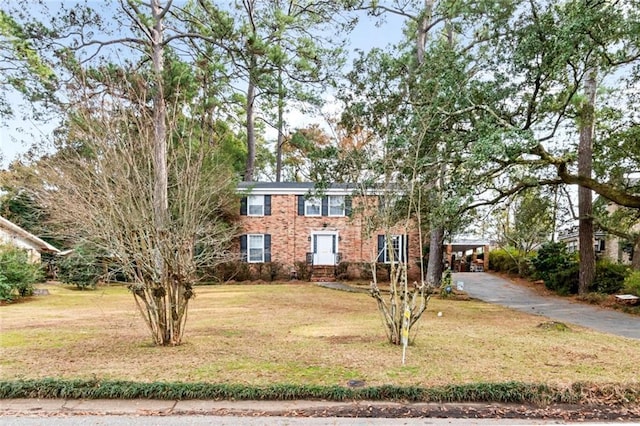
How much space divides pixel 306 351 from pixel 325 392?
1.91 m

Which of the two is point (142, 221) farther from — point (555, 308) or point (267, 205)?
point (267, 205)

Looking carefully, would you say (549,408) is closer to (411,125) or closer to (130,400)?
(130,400)

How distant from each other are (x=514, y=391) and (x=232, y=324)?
5961mm

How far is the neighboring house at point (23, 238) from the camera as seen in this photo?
66.3 feet

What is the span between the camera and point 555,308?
13.5 meters

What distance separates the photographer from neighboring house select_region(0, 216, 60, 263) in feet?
66.3

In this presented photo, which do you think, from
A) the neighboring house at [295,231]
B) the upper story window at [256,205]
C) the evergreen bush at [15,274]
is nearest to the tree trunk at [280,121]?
the neighboring house at [295,231]

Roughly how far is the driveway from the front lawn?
1083 mm

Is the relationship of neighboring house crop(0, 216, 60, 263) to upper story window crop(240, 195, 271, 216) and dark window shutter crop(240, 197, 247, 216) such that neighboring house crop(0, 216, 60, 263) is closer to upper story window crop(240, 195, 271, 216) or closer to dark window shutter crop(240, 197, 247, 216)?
dark window shutter crop(240, 197, 247, 216)

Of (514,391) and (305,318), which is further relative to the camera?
(305,318)

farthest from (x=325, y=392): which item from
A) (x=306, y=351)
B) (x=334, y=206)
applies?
(x=334, y=206)

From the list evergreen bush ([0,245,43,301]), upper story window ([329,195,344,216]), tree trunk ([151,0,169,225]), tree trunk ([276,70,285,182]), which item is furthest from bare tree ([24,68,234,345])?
upper story window ([329,195,344,216])

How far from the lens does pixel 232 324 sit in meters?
8.98

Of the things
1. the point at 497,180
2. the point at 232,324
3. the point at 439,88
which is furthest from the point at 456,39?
the point at 232,324
